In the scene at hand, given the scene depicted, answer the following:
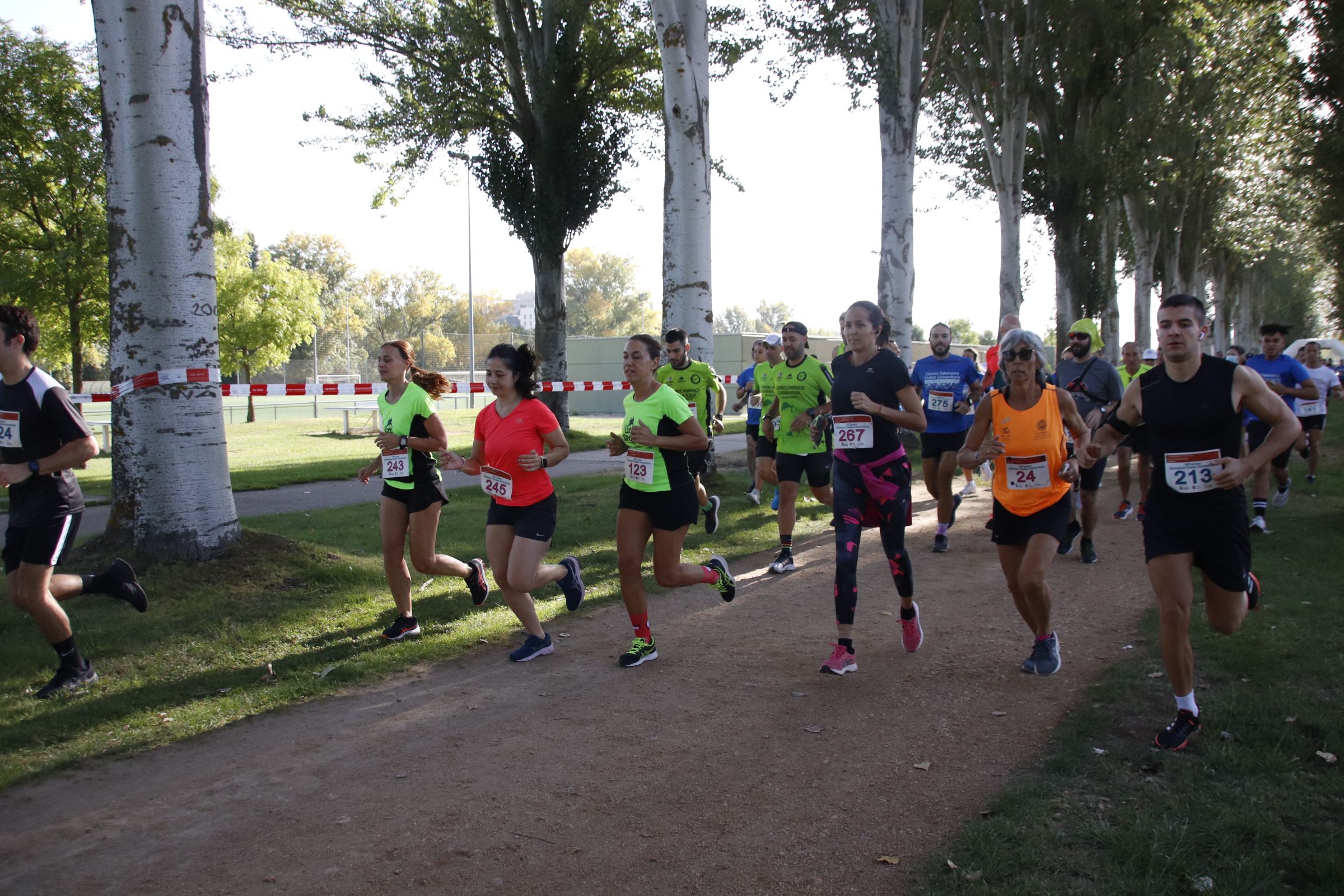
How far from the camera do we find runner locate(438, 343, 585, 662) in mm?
6160

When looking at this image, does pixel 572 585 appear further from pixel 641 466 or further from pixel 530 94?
pixel 530 94

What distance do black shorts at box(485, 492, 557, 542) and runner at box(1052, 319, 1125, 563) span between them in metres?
5.29

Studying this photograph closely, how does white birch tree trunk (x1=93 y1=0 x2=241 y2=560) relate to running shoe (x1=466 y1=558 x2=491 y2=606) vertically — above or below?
above

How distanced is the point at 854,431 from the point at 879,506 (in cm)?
50

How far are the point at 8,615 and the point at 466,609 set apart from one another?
121 inches

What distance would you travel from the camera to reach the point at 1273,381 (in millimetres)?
11422

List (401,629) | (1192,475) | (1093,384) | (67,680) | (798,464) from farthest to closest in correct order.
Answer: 1. (1093,384)
2. (798,464)
3. (401,629)
4. (67,680)
5. (1192,475)

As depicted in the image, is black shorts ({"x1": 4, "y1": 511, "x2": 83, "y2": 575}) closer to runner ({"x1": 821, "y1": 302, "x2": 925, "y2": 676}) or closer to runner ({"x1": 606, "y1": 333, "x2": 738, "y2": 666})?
runner ({"x1": 606, "y1": 333, "x2": 738, "y2": 666})

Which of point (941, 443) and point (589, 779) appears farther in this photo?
point (941, 443)

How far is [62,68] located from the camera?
67.4 feet

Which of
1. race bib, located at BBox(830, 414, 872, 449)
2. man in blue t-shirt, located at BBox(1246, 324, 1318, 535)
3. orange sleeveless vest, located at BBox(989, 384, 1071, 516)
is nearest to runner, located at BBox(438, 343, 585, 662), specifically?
race bib, located at BBox(830, 414, 872, 449)

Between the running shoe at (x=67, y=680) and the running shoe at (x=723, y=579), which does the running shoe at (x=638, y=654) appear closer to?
the running shoe at (x=723, y=579)

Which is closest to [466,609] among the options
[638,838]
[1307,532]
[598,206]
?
[638,838]

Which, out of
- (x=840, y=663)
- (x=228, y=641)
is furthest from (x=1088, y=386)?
(x=228, y=641)
